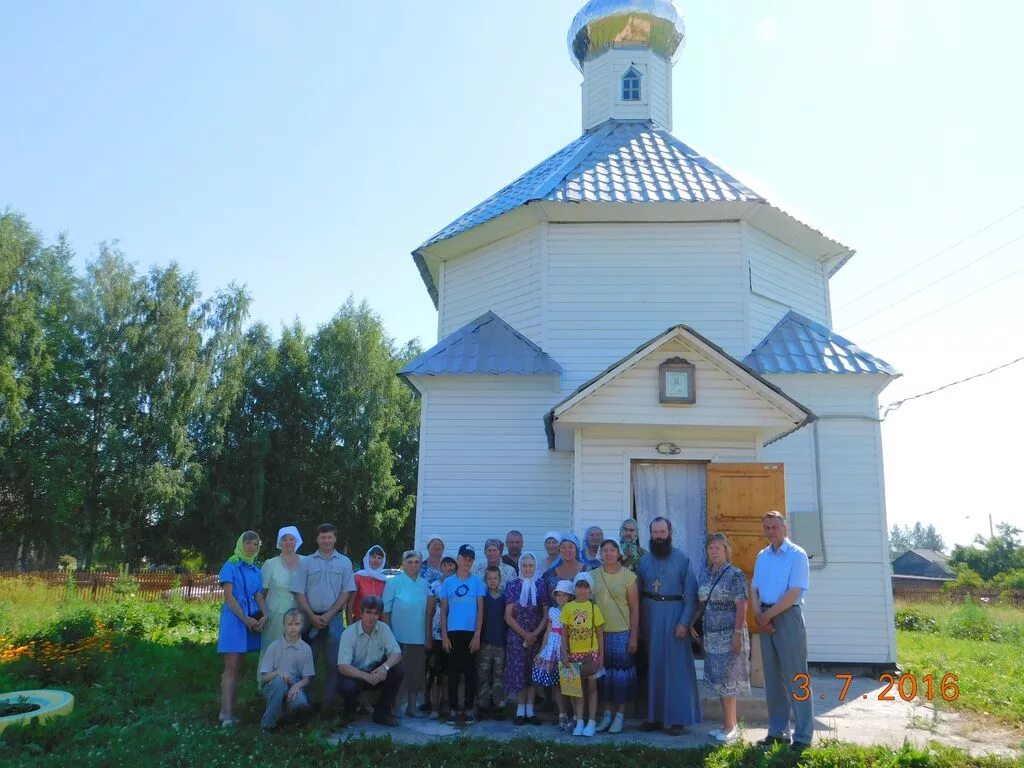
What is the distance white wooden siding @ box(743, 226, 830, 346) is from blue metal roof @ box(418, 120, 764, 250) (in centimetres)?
97

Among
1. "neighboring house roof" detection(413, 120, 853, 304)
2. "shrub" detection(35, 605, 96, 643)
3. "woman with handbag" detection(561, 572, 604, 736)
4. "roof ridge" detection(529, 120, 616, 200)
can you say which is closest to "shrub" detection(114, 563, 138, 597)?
"shrub" detection(35, 605, 96, 643)

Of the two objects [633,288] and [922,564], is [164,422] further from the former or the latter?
[922,564]

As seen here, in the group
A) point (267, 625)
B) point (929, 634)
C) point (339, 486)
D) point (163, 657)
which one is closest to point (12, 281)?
point (339, 486)

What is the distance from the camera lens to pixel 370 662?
657cm

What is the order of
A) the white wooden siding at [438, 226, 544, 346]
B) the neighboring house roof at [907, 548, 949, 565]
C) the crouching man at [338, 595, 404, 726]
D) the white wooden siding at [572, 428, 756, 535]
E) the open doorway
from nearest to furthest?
the crouching man at [338, 595, 404, 726] < the white wooden siding at [572, 428, 756, 535] < the open doorway < the white wooden siding at [438, 226, 544, 346] < the neighboring house roof at [907, 548, 949, 565]

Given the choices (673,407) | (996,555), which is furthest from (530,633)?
(996,555)

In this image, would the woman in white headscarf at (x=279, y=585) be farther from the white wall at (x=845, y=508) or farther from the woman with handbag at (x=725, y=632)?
the white wall at (x=845, y=508)

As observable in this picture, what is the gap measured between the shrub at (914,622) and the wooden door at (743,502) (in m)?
12.1

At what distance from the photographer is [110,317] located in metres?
27.2

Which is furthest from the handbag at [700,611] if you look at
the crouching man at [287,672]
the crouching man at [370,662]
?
the crouching man at [287,672]

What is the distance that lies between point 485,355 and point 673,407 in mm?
3619

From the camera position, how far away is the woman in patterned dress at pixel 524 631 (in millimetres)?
6684

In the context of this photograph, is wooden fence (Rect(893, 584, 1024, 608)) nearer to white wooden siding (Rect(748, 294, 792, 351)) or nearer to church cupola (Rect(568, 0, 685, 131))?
white wooden siding (Rect(748, 294, 792, 351))

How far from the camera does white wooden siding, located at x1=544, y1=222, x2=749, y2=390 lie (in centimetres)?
1115
